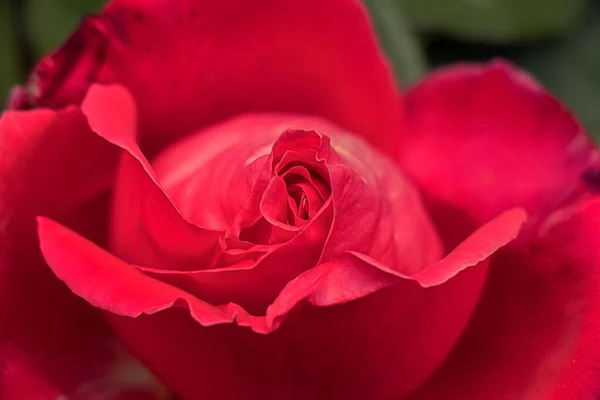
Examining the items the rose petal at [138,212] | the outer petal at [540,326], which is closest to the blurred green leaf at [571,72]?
the outer petal at [540,326]

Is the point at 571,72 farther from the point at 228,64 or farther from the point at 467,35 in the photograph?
the point at 228,64

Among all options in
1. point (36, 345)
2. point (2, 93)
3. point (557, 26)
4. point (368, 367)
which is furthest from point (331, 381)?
point (557, 26)

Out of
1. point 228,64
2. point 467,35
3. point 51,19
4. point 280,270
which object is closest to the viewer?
point 280,270

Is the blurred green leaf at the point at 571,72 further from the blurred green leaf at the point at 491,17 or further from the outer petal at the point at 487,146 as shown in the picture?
the outer petal at the point at 487,146

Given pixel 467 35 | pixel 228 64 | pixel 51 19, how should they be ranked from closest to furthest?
pixel 228 64, pixel 51 19, pixel 467 35

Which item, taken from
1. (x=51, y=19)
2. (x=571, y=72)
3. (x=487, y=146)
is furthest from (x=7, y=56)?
(x=571, y=72)
